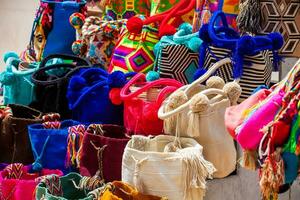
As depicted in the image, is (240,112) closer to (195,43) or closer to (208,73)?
(208,73)

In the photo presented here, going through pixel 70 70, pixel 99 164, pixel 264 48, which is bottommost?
pixel 99 164

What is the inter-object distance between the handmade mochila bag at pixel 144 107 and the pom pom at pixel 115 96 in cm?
3

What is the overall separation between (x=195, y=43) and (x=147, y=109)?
0.87 ft

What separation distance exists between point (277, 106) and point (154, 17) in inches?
41.8

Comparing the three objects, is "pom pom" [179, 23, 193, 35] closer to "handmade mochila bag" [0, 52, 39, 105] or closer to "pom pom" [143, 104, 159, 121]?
"pom pom" [143, 104, 159, 121]

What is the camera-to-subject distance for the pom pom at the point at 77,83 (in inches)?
74.1

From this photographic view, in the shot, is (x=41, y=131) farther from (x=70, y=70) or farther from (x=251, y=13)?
(x=251, y=13)

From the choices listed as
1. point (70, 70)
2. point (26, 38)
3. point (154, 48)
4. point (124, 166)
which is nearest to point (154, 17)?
point (154, 48)

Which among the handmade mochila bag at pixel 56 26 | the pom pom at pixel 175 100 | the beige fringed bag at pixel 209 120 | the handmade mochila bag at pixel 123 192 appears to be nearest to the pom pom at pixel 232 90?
the beige fringed bag at pixel 209 120

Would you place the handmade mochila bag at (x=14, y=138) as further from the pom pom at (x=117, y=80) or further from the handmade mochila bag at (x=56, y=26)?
the handmade mochila bag at (x=56, y=26)

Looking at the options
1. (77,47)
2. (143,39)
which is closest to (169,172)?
(143,39)

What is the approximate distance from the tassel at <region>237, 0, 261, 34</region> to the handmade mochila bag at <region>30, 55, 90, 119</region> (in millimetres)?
654

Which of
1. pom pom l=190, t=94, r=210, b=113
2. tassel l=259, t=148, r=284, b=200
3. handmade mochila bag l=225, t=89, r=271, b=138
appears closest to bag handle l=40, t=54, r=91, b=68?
pom pom l=190, t=94, r=210, b=113

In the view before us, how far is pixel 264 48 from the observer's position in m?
1.55
